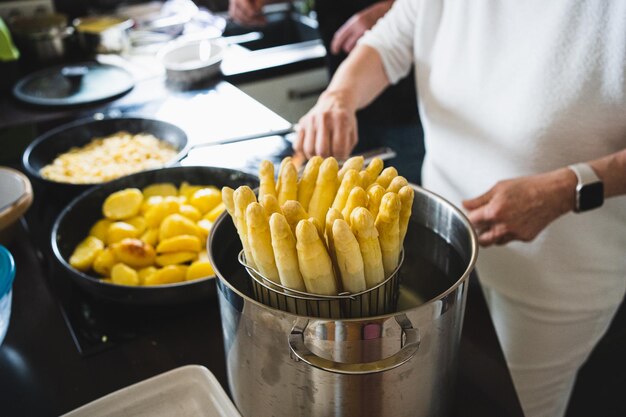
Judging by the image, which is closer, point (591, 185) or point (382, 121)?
point (591, 185)

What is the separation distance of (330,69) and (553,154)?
1160mm

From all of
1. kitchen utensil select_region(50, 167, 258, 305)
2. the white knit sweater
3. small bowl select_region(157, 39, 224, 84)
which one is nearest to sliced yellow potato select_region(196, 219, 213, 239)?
kitchen utensil select_region(50, 167, 258, 305)

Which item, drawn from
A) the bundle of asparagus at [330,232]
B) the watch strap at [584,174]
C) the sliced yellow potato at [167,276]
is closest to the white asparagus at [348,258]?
the bundle of asparagus at [330,232]

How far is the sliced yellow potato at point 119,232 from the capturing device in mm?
958

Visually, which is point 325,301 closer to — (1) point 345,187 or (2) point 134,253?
(1) point 345,187

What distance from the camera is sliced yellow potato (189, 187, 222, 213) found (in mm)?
1029

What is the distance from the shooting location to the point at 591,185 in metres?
0.87

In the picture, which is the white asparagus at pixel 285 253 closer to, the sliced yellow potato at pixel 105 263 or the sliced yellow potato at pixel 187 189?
the sliced yellow potato at pixel 105 263

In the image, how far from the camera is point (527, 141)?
999mm

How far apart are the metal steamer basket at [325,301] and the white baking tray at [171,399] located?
0.44 ft

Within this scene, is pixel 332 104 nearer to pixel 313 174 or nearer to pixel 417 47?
pixel 417 47

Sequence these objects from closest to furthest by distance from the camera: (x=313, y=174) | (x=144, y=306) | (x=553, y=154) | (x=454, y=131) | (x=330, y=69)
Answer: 1. (x=313, y=174)
2. (x=144, y=306)
3. (x=553, y=154)
4. (x=454, y=131)
5. (x=330, y=69)

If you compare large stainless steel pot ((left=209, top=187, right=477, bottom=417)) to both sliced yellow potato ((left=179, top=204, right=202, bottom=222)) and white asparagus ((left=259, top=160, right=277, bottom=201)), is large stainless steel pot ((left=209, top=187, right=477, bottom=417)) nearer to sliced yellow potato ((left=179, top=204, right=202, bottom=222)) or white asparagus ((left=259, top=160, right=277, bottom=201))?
white asparagus ((left=259, top=160, right=277, bottom=201))

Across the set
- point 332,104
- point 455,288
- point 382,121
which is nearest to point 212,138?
point 332,104
